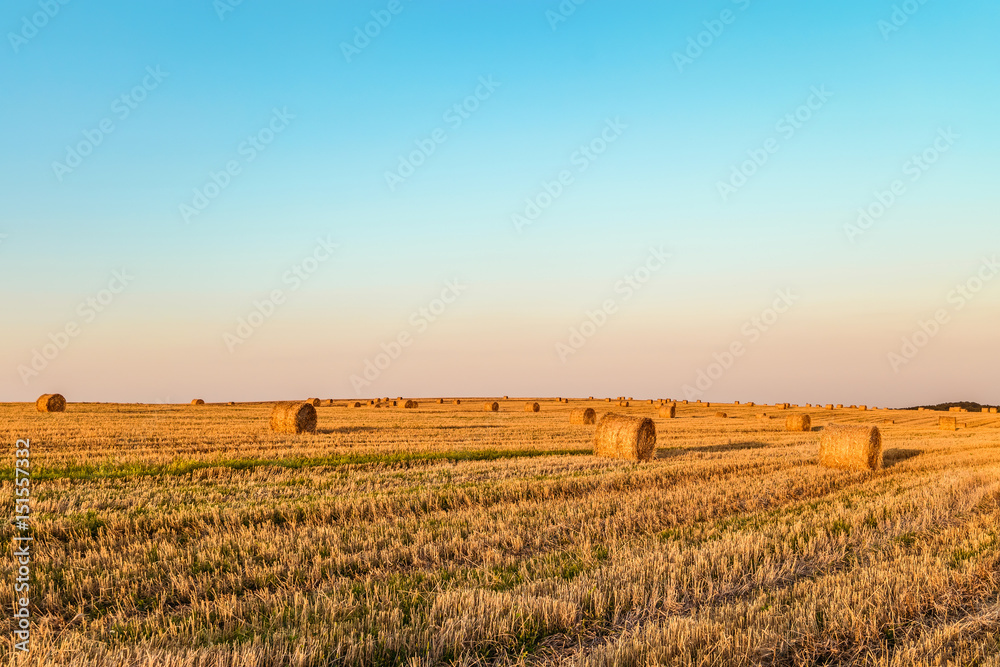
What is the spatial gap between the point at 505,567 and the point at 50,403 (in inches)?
1490

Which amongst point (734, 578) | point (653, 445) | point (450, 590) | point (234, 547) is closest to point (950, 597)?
point (734, 578)

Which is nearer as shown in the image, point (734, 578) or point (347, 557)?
point (734, 578)

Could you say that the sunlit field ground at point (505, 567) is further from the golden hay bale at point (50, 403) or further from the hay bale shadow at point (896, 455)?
the golden hay bale at point (50, 403)

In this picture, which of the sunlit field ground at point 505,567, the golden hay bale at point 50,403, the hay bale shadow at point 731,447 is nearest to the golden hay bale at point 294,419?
the sunlit field ground at point 505,567

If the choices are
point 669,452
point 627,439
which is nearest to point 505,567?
point 627,439

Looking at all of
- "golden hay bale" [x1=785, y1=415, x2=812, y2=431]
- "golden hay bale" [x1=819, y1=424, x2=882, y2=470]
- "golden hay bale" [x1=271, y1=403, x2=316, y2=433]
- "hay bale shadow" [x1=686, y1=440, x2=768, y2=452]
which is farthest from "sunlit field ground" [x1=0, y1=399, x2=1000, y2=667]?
"golden hay bale" [x1=785, y1=415, x2=812, y2=431]

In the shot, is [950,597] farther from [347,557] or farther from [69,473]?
[69,473]

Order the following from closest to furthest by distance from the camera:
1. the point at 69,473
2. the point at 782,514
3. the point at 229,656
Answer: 1. the point at 229,656
2. the point at 782,514
3. the point at 69,473

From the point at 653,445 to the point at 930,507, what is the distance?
827cm

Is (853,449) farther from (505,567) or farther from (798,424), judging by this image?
(798,424)

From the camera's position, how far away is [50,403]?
34.6 meters

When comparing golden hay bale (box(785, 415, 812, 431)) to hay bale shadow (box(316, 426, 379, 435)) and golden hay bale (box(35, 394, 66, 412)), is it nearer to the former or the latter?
hay bale shadow (box(316, 426, 379, 435))

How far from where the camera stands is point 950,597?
5488 millimetres

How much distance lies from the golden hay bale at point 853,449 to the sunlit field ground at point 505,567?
2.37 meters
